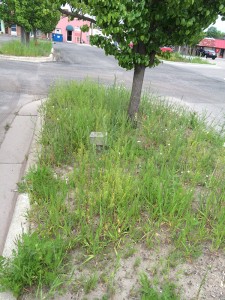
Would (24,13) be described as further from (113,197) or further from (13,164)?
(113,197)

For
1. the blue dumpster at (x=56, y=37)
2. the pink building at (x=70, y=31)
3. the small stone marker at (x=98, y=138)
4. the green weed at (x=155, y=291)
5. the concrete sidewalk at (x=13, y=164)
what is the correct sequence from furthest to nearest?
the pink building at (x=70, y=31)
the blue dumpster at (x=56, y=37)
the small stone marker at (x=98, y=138)
the concrete sidewalk at (x=13, y=164)
the green weed at (x=155, y=291)

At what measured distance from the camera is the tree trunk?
440 cm

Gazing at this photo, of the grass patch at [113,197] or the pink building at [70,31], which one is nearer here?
the grass patch at [113,197]

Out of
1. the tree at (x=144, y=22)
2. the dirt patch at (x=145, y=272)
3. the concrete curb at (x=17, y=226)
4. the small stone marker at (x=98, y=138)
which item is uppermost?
the tree at (x=144, y=22)

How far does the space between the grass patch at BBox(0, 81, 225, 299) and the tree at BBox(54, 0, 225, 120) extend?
121 cm

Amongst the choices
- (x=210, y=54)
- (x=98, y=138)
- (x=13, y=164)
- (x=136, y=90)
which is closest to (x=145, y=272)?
(x=98, y=138)

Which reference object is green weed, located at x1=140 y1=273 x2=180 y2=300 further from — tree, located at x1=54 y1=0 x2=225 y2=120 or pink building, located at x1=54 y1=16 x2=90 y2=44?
pink building, located at x1=54 y1=16 x2=90 y2=44

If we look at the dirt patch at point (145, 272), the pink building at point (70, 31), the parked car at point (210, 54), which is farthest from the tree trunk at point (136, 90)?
the pink building at point (70, 31)

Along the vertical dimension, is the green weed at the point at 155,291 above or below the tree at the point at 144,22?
below

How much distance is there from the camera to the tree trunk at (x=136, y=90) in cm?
440

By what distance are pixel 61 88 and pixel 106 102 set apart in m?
1.36

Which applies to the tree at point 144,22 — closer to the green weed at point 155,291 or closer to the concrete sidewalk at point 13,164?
the concrete sidewalk at point 13,164

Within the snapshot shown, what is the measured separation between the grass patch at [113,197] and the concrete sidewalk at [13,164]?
0.58 ft

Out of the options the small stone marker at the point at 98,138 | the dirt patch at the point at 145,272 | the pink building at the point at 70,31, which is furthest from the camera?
the pink building at the point at 70,31
